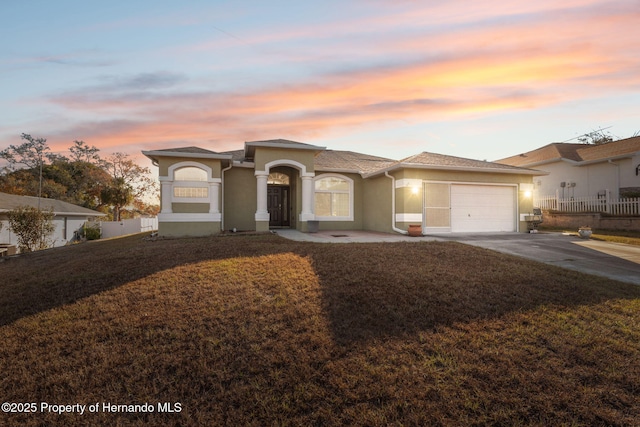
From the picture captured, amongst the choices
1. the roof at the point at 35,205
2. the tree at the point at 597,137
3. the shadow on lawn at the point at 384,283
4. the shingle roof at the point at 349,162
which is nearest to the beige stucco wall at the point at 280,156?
the shingle roof at the point at 349,162

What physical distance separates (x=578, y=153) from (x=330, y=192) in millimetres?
18789

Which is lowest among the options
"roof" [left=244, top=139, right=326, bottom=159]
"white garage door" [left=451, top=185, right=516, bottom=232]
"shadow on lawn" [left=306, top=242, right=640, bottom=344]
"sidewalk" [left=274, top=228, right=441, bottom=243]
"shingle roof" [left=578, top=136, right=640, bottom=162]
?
"shadow on lawn" [left=306, top=242, right=640, bottom=344]

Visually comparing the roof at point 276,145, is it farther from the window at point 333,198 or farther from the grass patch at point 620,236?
the grass patch at point 620,236

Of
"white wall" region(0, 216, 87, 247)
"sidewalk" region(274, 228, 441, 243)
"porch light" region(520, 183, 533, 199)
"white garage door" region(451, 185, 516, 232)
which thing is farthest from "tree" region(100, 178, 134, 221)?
"porch light" region(520, 183, 533, 199)

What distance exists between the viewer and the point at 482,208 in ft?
44.6

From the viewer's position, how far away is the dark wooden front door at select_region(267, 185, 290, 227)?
1559 cm

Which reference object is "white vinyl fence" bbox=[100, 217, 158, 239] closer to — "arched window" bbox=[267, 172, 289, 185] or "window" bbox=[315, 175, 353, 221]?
"arched window" bbox=[267, 172, 289, 185]

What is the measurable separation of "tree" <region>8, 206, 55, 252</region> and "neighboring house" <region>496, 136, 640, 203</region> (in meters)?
27.0

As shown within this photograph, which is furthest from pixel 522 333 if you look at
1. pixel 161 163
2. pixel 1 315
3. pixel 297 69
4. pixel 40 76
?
pixel 40 76

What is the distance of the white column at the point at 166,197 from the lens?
1236 cm

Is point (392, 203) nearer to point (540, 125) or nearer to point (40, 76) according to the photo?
point (540, 125)

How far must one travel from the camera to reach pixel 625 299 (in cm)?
515

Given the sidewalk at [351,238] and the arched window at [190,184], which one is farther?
the arched window at [190,184]

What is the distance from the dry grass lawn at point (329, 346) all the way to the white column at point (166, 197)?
20.0 ft
